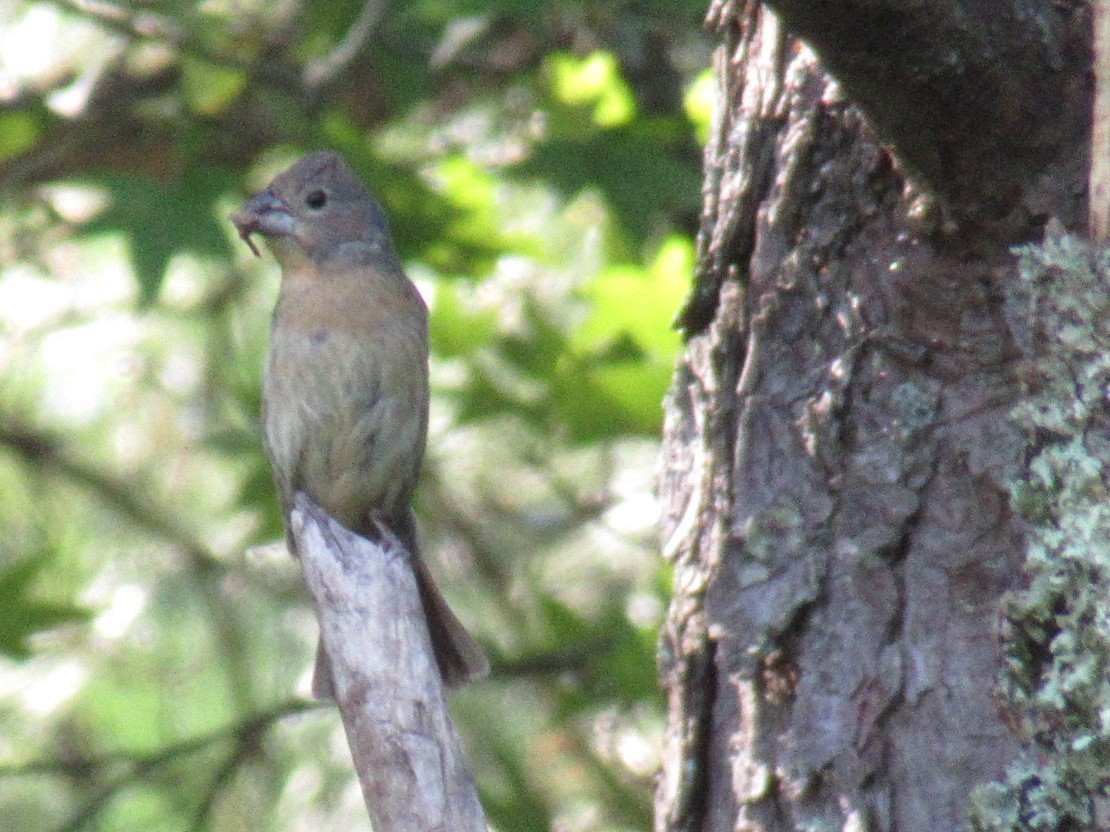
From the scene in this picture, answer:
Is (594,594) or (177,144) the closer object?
→ (177,144)

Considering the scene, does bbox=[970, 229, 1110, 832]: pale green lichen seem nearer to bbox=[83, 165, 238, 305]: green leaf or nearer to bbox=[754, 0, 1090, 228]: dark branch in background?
bbox=[754, 0, 1090, 228]: dark branch in background

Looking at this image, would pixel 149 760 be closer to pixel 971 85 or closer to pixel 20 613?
pixel 20 613

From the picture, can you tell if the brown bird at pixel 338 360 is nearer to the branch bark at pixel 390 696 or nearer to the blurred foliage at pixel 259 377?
the blurred foliage at pixel 259 377

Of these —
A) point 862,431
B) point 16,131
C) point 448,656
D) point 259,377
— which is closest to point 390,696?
point 862,431

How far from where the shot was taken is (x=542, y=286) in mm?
5211

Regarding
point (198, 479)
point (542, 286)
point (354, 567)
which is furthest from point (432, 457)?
point (354, 567)

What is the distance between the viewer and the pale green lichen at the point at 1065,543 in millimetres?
1973

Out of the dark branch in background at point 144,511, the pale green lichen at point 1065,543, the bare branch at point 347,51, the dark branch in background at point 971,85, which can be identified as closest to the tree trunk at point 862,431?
the dark branch in background at point 971,85

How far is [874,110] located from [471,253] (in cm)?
246

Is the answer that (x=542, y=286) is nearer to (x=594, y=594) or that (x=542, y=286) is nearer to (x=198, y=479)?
(x=594, y=594)

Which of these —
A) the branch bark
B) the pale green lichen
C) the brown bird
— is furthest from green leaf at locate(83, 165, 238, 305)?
the pale green lichen

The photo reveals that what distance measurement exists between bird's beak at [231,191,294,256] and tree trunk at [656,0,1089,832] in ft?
5.38

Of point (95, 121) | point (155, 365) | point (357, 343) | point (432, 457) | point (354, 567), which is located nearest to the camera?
point (354, 567)

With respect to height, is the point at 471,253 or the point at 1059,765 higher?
the point at 471,253
